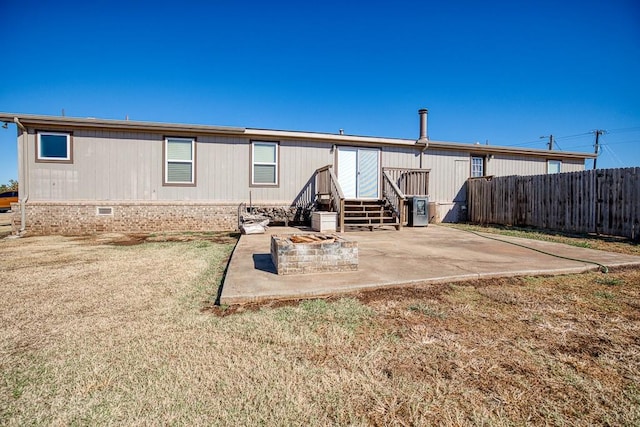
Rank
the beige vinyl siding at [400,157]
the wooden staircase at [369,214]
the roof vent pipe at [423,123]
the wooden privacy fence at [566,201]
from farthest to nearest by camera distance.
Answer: the roof vent pipe at [423,123] → the beige vinyl siding at [400,157] → the wooden staircase at [369,214] → the wooden privacy fence at [566,201]

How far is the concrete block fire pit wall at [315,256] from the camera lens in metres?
3.55

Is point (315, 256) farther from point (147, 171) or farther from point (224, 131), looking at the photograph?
point (147, 171)

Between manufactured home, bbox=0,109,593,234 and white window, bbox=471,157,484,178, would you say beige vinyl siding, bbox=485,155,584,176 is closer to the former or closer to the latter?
white window, bbox=471,157,484,178

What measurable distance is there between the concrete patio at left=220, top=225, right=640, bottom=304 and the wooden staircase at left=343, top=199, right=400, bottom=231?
2440 millimetres

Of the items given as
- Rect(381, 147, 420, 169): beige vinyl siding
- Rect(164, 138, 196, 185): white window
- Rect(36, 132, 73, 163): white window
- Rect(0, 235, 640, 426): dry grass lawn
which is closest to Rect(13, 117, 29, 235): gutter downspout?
Rect(36, 132, 73, 163): white window

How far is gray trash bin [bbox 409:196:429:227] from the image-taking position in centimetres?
980

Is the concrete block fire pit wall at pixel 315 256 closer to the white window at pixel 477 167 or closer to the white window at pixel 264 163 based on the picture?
the white window at pixel 264 163

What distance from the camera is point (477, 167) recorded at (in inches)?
495

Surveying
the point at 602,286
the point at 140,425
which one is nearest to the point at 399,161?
the point at 602,286

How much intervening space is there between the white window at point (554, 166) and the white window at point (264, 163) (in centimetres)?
1258

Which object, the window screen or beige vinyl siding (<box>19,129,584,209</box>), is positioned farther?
beige vinyl siding (<box>19,129,584,209</box>)

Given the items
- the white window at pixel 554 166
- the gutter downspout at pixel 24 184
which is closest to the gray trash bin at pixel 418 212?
the white window at pixel 554 166

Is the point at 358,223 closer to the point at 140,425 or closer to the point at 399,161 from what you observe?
the point at 399,161

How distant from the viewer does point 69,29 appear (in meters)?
9.95
